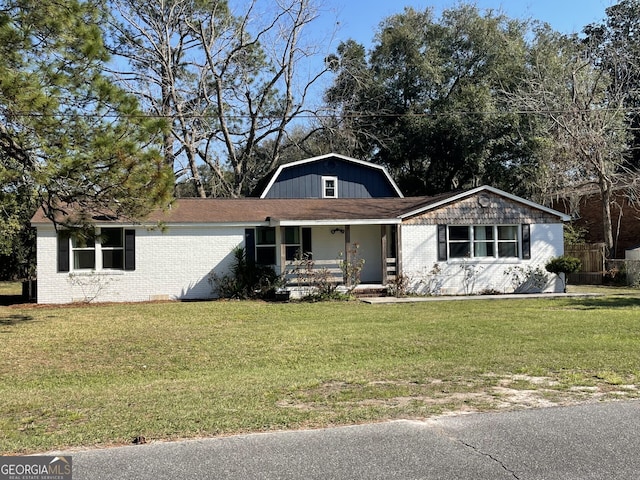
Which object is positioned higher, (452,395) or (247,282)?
(247,282)

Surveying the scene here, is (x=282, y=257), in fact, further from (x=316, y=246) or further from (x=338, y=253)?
(x=338, y=253)

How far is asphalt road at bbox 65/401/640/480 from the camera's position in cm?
425

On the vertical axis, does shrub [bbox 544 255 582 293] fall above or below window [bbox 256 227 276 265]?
below

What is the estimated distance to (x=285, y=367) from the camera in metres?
8.64

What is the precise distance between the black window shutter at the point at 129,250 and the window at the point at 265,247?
408cm

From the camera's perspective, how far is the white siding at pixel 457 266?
19.8 metres

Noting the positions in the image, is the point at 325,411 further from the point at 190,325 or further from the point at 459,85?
the point at 459,85

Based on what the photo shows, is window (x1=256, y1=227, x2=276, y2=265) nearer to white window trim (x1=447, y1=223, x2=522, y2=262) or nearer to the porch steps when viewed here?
the porch steps

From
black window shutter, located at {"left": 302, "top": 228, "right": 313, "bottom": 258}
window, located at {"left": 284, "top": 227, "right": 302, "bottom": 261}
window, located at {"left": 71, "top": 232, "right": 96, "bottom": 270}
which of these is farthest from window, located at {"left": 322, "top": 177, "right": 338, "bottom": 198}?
window, located at {"left": 71, "top": 232, "right": 96, "bottom": 270}

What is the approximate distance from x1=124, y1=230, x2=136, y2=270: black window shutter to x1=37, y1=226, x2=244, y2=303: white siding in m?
0.13

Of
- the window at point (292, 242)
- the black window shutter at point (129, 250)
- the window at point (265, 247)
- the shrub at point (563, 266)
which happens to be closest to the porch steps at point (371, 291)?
the window at point (292, 242)

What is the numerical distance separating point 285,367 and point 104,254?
12200 millimetres

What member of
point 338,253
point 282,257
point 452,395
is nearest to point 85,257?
point 282,257

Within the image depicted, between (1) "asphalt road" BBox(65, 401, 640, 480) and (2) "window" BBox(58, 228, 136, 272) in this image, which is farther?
(2) "window" BBox(58, 228, 136, 272)
